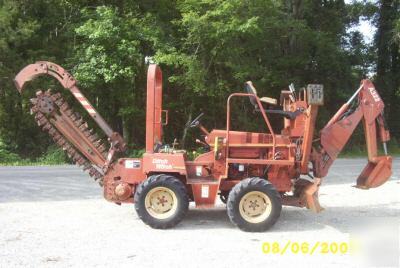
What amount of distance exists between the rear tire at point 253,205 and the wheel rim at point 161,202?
36.3 inches

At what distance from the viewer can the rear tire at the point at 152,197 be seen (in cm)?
850

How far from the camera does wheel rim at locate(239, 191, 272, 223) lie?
845cm

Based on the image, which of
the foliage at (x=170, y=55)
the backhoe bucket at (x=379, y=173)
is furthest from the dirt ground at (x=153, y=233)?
the foliage at (x=170, y=55)

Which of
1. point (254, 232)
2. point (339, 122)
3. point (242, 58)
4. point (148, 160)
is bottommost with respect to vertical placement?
point (254, 232)

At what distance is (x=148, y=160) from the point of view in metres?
8.76

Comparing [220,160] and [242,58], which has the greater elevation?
[242,58]

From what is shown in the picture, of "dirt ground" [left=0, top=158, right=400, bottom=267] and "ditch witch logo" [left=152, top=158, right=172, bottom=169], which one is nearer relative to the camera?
"dirt ground" [left=0, top=158, right=400, bottom=267]

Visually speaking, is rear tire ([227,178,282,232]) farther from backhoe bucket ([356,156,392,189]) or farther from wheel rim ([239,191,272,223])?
backhoe bucket ([356,156,392,189])

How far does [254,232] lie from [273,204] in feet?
1.76

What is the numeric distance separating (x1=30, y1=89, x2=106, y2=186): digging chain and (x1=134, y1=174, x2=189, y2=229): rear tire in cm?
110

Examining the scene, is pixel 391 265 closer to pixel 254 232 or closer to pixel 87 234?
pixel 254 232

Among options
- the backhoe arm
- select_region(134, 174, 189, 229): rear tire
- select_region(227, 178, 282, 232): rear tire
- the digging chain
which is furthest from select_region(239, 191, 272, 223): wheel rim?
the digging chain

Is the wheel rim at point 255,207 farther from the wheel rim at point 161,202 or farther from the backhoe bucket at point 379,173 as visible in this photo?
the backhoe bucket at point 379,173

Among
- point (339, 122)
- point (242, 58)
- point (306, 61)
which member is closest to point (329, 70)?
point (306, 61)
